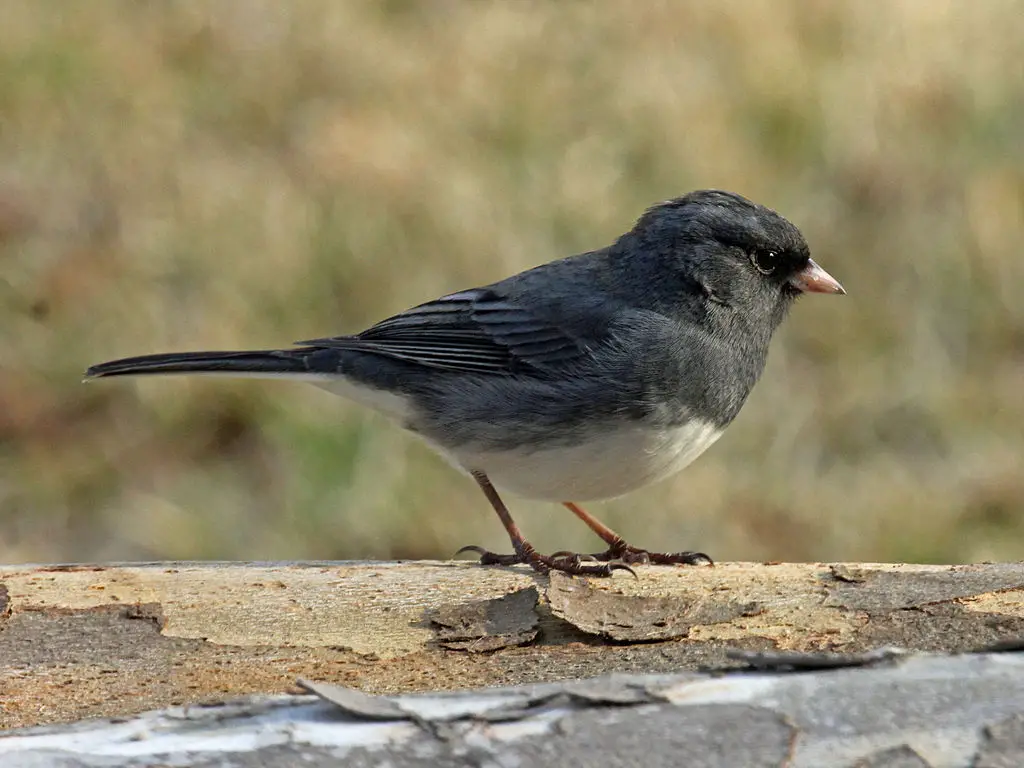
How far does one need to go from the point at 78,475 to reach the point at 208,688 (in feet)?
7.37

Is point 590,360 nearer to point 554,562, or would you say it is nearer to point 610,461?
point 610,461

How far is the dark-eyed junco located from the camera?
2.97 meters

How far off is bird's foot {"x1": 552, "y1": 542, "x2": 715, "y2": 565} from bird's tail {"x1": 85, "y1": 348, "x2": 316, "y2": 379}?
0.84m

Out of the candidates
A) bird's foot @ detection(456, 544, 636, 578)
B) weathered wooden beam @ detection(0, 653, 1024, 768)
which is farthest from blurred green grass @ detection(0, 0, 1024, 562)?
weathered wooden beam @ detection(0, 653, 1024, 768)

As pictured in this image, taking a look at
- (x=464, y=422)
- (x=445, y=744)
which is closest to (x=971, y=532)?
(x=464, y=422)

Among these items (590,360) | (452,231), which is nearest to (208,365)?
(590,360)

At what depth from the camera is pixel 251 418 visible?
14.0ft

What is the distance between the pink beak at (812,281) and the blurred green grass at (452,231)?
985 millimetres

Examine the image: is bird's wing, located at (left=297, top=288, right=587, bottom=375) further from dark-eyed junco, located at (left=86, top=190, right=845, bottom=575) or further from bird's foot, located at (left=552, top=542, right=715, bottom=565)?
bird's foot, located at (left=552, top=542, right=715, bottom=565)

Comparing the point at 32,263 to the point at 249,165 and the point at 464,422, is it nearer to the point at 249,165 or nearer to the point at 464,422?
the point at 249,165

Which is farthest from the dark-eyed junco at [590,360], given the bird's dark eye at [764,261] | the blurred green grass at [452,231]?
the blurred green grass at [452,231]

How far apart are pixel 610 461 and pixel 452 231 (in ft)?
6.78

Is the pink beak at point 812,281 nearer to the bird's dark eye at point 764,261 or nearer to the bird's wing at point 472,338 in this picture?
the bird's dark eye at point 764,261

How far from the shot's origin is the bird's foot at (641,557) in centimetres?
297
